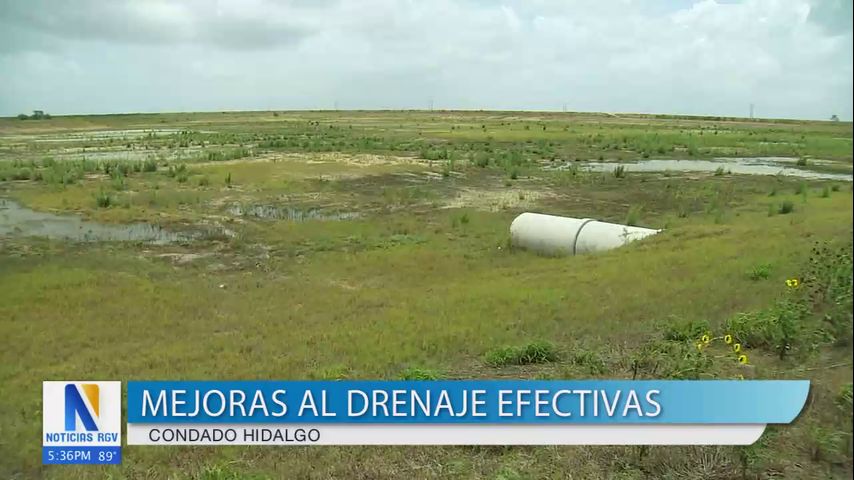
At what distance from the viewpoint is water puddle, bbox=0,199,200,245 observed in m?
12.7

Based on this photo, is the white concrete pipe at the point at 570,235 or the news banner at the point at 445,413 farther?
the white concrete pipe at the point at 570,235

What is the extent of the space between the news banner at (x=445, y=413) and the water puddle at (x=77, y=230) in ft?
33.3

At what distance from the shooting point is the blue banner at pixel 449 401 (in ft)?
10.4

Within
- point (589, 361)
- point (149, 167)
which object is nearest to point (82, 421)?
point (589, 361)

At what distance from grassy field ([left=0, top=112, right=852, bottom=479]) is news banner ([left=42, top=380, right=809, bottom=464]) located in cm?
33

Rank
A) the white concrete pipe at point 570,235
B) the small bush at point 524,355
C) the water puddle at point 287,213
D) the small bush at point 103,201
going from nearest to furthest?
the small bush at point 524,355 → the white concrete pipe at point 570,235 → the water puddle at point 287,213 → the small bush at point 103,201

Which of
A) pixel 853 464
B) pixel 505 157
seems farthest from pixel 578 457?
pixel 505 157

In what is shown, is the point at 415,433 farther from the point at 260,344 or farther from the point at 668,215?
the point at 668,215

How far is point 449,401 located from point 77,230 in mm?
12751

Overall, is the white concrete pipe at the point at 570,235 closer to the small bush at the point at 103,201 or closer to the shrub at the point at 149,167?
the small bush at the point at 103,201

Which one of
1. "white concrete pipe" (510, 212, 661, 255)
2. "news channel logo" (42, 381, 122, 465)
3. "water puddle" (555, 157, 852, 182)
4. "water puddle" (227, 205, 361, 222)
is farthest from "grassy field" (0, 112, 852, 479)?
"water puddle" (555, 157, 852, 182)

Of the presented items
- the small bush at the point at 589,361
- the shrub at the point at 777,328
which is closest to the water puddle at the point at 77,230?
the small bush at the point at 589,361

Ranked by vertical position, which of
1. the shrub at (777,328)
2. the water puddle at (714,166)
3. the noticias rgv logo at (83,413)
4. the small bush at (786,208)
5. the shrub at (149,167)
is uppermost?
the water puddle at (714,166)

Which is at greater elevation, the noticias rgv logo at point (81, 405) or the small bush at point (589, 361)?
the noticias rgv logo at point (81, 405)
